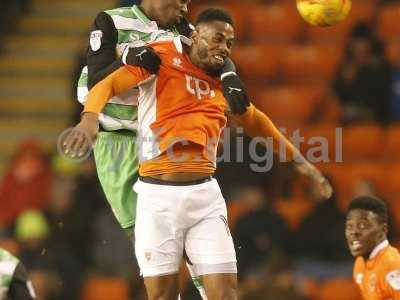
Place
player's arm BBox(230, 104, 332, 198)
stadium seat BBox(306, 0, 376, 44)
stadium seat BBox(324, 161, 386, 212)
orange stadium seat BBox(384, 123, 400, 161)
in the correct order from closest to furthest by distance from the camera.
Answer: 1. player's arm BBox(230, 104, 332, 198)
2. stadium seat BBox(324, 161, 386, 212)
3. orange stadium seat BBox(384, 123, 400, 161)
4. stadium seat BBox(306, 0, 376, 44)

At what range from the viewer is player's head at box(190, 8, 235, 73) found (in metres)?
6.32

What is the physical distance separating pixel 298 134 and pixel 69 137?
220 inches

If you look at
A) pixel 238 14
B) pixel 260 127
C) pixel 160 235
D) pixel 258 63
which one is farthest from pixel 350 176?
pixel 160 235

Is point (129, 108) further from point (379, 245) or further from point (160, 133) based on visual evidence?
point (379, 245)

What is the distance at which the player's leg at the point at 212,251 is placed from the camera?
6273 mm

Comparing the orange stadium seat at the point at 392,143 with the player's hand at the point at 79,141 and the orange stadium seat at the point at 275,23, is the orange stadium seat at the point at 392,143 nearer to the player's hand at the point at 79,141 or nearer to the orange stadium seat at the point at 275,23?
the orange stadium seat at the point at 275,23

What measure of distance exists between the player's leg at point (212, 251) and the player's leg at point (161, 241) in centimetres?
9

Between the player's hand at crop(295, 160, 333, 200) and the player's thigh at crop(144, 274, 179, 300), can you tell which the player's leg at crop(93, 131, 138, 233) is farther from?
the player's hand at crop(295, 160, 333, 200)

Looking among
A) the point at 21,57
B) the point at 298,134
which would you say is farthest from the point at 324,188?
the point at 21,57

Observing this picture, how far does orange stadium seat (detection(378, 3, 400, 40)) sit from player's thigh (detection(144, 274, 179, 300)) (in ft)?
22.8

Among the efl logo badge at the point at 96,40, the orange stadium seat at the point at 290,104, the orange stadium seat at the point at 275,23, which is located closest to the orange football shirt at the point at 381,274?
the efl logo badge at the point at 96,40

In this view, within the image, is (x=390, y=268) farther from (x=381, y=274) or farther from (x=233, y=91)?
(x=233, y=91)

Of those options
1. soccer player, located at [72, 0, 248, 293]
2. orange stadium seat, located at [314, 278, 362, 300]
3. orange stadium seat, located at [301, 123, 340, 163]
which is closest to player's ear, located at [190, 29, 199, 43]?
soccer player, located at [72, 0, 248, 293]

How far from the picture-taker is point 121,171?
278 inches
